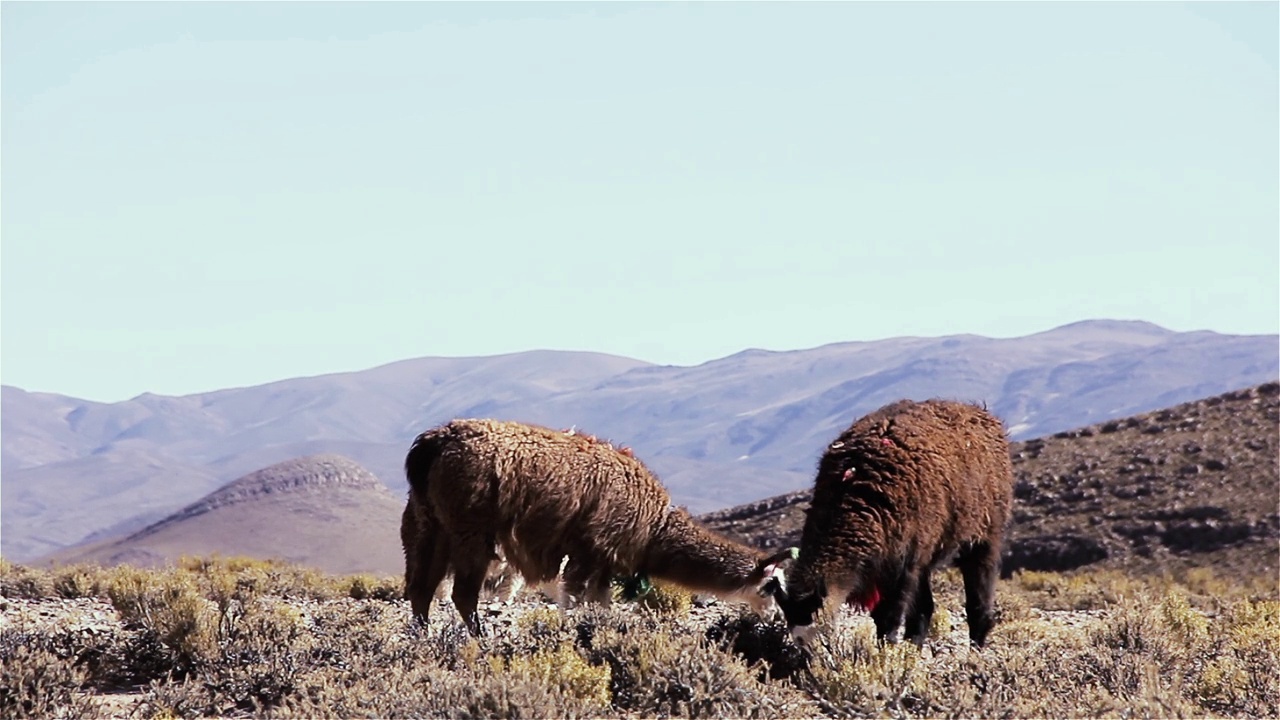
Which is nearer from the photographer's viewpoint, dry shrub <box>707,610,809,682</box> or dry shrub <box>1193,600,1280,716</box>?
dry shrub <box>1193,600,1280,716</box>

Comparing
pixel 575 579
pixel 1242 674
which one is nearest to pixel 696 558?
pixel 575 579

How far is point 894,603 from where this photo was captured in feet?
33.7

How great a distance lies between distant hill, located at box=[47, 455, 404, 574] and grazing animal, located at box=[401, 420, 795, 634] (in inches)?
2264

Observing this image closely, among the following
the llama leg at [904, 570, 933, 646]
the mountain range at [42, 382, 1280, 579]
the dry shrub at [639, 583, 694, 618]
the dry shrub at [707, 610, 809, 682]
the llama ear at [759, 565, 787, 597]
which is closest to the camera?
the dry shrub at [707, 610, 809, 682]

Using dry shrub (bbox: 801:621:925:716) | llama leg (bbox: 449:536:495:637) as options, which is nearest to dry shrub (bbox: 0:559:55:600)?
llama leg (bbox: 449:536:495:637)

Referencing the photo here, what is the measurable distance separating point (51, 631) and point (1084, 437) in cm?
3058

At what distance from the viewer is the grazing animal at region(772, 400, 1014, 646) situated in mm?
10188

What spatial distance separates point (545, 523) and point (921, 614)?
9.31 ft

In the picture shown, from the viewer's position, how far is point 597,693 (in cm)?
784

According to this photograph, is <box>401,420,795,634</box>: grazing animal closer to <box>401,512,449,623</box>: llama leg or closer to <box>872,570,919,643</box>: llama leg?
<box>401,512,449,623</box>: llama leg

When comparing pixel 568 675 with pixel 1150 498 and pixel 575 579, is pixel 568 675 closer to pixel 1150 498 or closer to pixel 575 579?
pixel 575 579

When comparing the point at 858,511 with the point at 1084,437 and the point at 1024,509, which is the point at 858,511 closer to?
the point at 1024,509

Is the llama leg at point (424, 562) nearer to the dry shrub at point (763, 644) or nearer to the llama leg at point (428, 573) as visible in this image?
the llama leg at point (428, 573)

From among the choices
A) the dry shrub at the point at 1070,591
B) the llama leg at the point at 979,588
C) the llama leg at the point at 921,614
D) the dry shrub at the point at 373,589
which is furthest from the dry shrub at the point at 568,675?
the dry shrub at the point at 373,589
